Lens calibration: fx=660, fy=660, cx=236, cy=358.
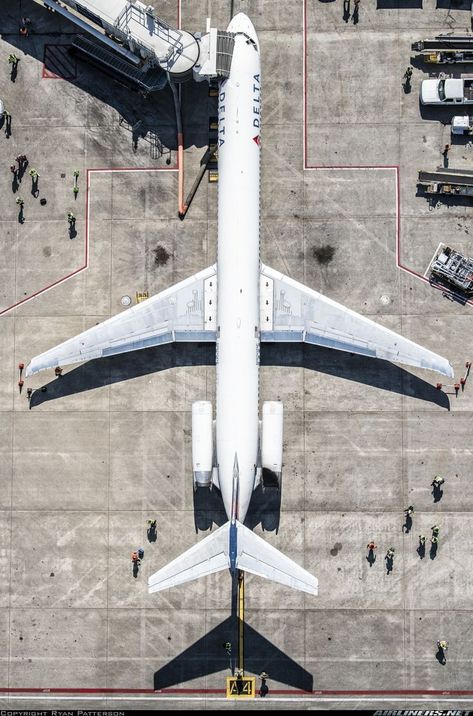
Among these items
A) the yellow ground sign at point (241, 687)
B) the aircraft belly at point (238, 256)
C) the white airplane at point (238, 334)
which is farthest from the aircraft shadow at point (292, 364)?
the yellow ground sign at point (241, 687)

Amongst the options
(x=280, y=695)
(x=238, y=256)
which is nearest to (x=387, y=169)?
(x=238, y=256)

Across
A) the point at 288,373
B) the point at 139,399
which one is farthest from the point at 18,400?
the point at 288,373

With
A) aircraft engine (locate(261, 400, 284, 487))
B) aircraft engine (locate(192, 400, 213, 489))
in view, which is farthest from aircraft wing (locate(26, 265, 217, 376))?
aircraft engine (locate(261, 400, 284, 487))

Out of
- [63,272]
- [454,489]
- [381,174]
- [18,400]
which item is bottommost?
[454,489]

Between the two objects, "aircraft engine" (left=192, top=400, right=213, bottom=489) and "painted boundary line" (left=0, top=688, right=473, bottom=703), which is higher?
"aircraft engine" (left=192, top=400, right=213, bottom=489)

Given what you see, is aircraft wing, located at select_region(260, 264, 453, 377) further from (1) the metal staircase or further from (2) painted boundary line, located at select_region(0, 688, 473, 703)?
(2) painted boundary line, located at select_region(0, 688, 473, 703)

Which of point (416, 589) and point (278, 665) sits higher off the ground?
point (416, 589)

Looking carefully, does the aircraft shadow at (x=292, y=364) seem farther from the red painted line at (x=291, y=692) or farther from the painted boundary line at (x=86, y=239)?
the red painted line at (x=291, y=692)

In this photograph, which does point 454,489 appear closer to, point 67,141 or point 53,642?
point 53,642
